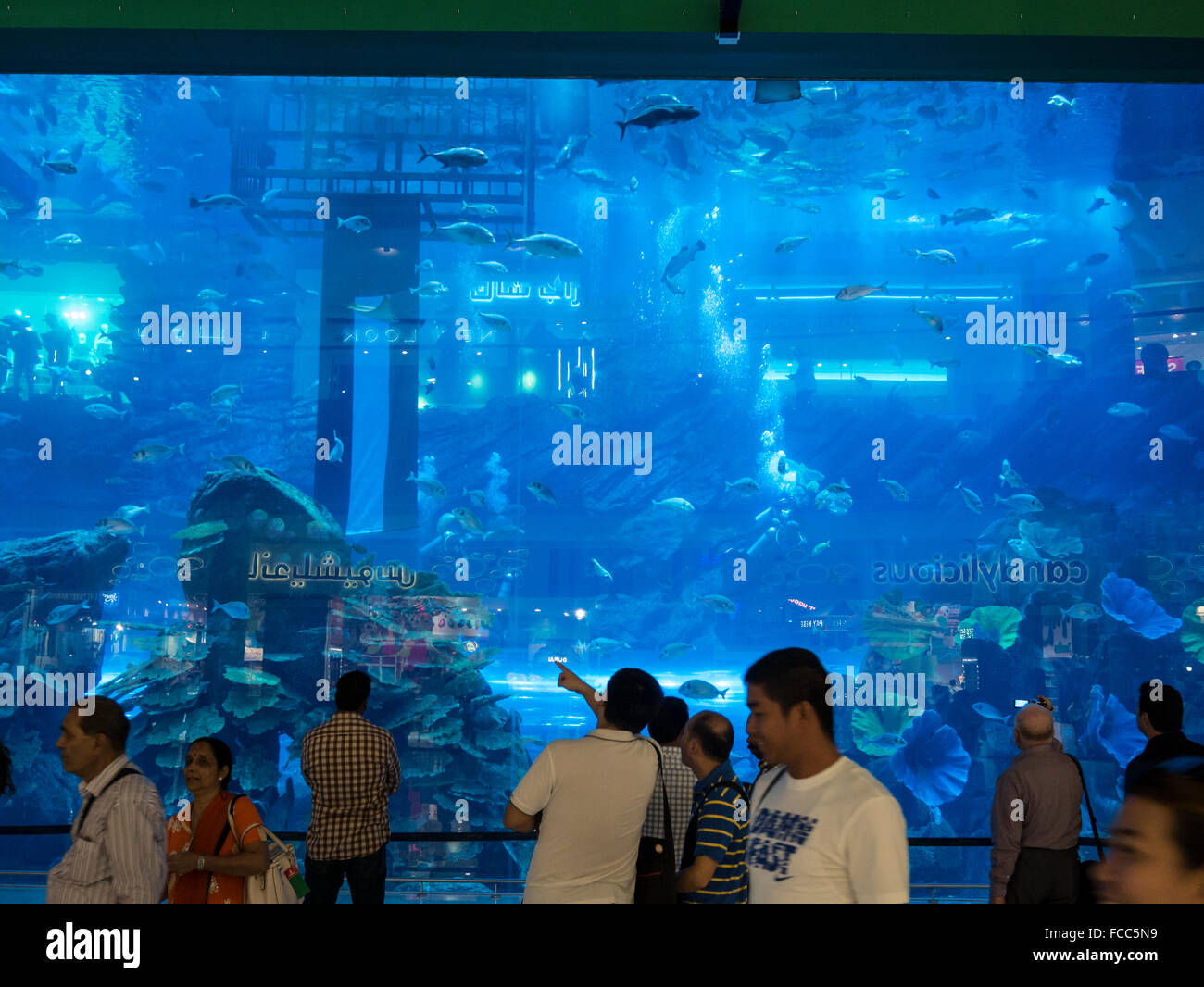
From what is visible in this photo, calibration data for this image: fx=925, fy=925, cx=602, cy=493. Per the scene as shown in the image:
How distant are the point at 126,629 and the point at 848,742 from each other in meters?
9.25

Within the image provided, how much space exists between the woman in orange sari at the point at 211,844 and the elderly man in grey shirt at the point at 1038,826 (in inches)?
100

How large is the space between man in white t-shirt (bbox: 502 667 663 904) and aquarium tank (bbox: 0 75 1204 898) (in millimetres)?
4965

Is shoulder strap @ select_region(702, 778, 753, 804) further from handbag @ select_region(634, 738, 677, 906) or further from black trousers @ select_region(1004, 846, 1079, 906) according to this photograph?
black trousers @ select_region(1004, 846, 1079, 906)

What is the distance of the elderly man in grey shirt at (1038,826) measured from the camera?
11.0ft

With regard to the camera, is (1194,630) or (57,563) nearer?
(57,563)

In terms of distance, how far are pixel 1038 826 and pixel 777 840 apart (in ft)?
7.31

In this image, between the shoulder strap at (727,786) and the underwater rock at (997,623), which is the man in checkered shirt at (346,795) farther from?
the underwater rock at (997,623)

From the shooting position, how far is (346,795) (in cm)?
336

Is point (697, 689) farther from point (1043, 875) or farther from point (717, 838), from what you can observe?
point (717, 838)

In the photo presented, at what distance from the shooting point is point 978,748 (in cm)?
1272

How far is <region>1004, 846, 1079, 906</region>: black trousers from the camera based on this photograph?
3.37 metres

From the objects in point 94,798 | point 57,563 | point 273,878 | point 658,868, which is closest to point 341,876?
point 273,878
